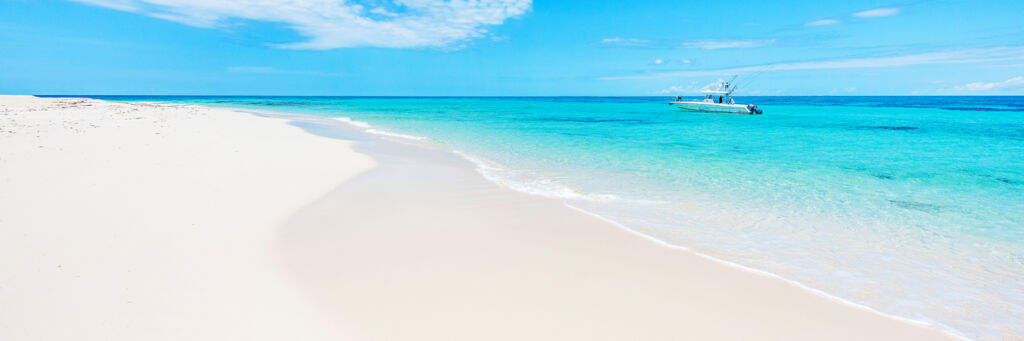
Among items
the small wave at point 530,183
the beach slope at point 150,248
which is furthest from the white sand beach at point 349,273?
the small wave at point 530,183

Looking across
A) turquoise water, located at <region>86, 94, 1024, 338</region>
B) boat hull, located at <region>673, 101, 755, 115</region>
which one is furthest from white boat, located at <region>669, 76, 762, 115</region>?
turquoise water, located at <region>86, 94, 1024, 338</region>

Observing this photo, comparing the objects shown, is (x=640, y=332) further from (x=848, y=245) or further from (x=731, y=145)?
(x=731, y=145)

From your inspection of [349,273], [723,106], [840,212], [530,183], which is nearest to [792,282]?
[840,212]

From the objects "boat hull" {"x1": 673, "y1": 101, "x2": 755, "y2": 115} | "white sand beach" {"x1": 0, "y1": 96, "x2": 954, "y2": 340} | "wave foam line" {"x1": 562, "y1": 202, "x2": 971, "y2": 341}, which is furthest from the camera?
"boat hull" {"x1": 673, "y1": 101, "x2": 755, "y2": 115}

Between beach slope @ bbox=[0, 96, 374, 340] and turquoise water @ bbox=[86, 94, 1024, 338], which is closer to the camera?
beach slope @ bbox=[0, 96, 374, 340]

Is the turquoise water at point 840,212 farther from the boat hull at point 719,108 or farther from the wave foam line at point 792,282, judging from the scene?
the boat hull at point 719,108

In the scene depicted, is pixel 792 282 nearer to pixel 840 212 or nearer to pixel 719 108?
pixel 840 212

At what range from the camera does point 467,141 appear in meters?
21.3

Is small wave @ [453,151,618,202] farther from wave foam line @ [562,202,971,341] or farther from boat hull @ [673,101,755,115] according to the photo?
boat hull @ [673,101,755,115]

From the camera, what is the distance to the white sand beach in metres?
3.98

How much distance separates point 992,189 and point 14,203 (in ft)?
63.3

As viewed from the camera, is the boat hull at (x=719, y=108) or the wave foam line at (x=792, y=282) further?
the boat hull at (x=719, y=108)

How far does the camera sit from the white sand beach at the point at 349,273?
13.1 feet

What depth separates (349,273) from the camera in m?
5.09
